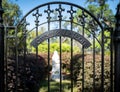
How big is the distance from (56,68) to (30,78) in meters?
5.76

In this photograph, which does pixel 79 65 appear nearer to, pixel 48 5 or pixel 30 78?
pixel 30 78

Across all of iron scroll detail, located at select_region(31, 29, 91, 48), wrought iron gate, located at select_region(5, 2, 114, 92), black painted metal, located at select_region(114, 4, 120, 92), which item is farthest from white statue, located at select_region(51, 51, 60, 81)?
black painted metal, located at select_region(114, 4, 120, 92)

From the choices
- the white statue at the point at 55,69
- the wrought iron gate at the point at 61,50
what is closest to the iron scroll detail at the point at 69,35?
the wrought iron gate at the point at 61,50

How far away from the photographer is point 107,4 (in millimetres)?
19641

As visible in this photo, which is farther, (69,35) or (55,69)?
(55,69)

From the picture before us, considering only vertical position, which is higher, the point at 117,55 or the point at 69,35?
the point at 69,35

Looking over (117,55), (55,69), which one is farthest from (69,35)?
(55,69)

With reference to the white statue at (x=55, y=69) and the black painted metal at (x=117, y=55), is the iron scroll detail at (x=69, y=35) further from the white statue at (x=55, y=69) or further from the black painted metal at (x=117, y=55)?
the white statue at (x=55, y=69)

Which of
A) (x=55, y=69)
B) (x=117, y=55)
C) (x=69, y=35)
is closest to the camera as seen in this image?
(x=117, y=55)

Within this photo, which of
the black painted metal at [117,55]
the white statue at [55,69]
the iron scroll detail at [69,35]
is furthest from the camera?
the white statue at [55,69]

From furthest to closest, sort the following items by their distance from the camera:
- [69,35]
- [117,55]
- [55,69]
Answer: [55,69]
[69,35]
[117,55]

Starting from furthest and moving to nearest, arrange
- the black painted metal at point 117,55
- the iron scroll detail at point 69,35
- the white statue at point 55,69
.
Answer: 1. the white statue at point 55,69
2. the iron scroll detail at point 69,35
3. the black painted metal at point 117,55

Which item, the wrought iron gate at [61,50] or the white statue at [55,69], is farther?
the white statue at [55,69]

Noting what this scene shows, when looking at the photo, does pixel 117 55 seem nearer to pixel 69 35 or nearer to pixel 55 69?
pixel 69 35
